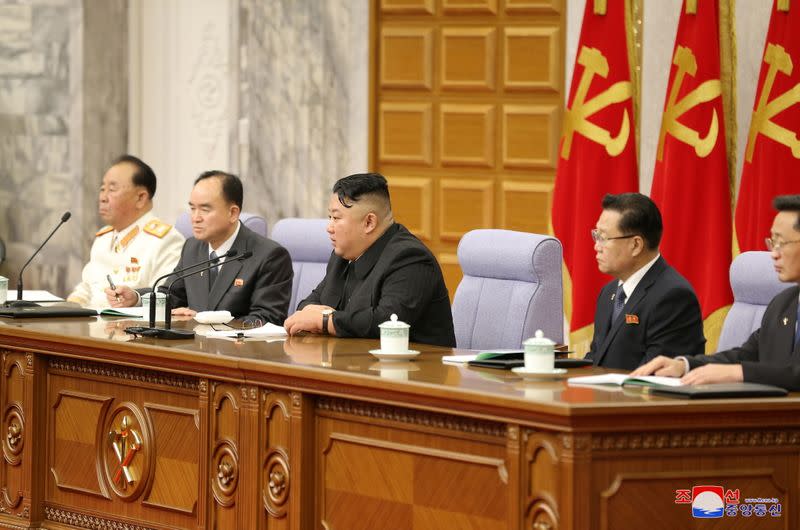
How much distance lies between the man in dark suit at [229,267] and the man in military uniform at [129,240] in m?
0.37

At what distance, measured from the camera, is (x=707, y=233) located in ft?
17.9

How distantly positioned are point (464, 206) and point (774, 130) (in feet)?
6.97

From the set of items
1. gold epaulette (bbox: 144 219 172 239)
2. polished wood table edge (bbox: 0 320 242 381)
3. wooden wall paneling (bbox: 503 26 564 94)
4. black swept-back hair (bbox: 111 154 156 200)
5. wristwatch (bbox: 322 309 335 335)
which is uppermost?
wooden wall paneling (bbox: 503 26 564 94)

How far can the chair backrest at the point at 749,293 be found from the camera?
3.87 meters

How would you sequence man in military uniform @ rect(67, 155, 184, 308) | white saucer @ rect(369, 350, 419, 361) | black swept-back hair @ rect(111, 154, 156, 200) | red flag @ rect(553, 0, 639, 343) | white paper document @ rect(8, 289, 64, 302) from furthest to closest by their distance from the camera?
red flag @ rect(553, 0, 639, 343), black swept-back hair @ rect(111, 154, 156, 200), man in military uniform @ rect(67, 155, 184, 308), white paper document @ rect(8, 289, 64, 302), white saucer @ rect(369, 350, 419, 361)

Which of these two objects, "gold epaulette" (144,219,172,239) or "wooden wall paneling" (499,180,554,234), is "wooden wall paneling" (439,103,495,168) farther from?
→ "gold epaulette" (144,219,172,239)

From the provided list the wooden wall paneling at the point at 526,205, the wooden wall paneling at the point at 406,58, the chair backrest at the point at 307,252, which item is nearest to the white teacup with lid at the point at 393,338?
the chair backrest at the point at 307,252

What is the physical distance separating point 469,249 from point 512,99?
2.43 m

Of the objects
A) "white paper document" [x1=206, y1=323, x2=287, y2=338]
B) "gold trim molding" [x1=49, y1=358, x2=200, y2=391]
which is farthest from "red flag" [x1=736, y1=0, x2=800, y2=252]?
"gold trim molding" [x1=49, y1=358, x2=200, y2=391]

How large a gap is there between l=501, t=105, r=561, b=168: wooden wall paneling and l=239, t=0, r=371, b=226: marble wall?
83cm

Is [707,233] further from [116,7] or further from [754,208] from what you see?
[116,7]

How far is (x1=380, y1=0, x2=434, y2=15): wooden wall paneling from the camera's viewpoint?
273 inches

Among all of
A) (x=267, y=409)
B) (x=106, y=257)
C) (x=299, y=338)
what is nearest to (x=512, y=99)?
(x=106, y=257)

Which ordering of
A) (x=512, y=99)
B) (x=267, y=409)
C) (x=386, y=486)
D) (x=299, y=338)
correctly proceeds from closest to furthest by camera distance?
(x=386, y=486), (x=267, y=409), (x=299, y=338), (x=512, y=99)
